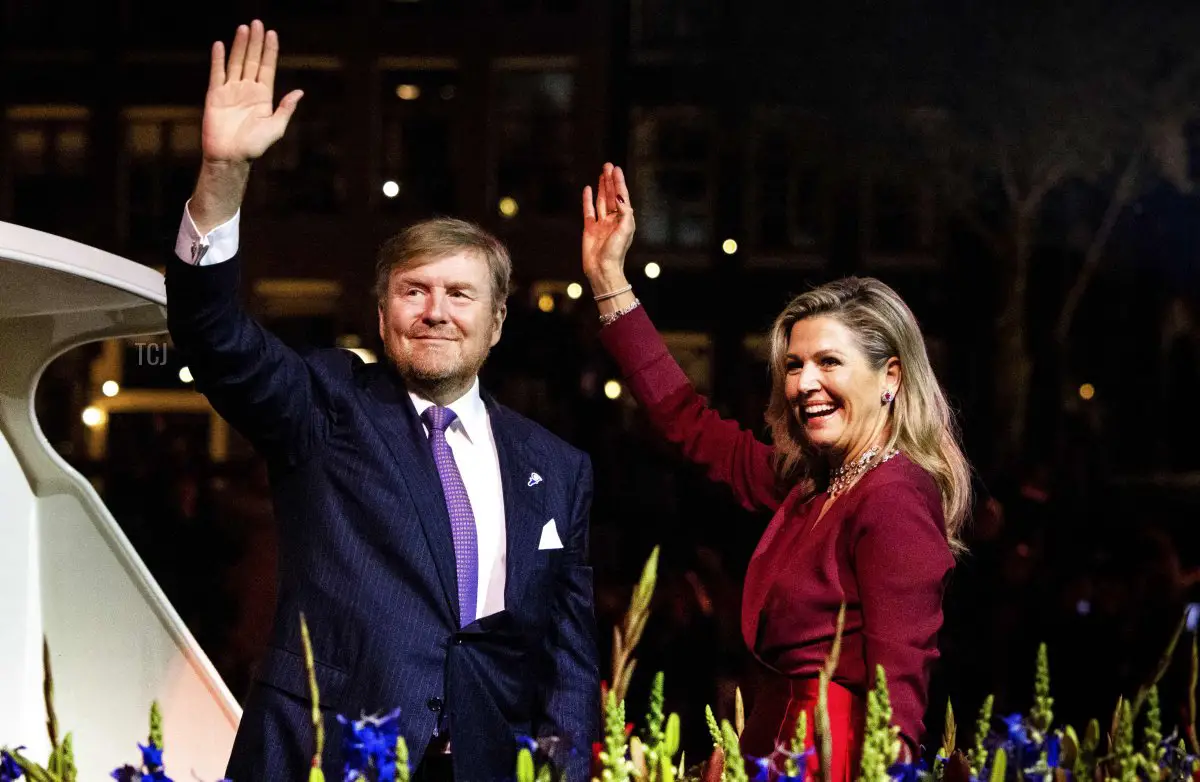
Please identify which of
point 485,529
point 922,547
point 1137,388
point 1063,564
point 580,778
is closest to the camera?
point 580,778

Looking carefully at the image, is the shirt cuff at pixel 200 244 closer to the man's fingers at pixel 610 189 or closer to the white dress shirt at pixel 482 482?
the white dress shirt at pixel 482 482

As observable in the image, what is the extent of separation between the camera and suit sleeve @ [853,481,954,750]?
2.03 meters

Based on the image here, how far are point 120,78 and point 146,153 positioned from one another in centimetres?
81

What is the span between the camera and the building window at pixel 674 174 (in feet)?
49.4

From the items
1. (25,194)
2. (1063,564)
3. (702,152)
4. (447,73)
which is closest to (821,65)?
(702,152)

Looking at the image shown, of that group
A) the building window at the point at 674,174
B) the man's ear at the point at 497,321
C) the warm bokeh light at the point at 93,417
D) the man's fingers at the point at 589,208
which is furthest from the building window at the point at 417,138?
the man's ear at the point at 497,321

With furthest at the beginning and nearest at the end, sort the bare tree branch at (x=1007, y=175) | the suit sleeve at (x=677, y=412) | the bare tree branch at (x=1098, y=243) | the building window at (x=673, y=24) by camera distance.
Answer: the building window at (x=673, y=24) → the bare tree branch at (x=1098, y=243) → the bare tree branch at (x=1007, y=175) → the suit sleeve at (x=677, y=412)

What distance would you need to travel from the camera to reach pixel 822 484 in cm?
240

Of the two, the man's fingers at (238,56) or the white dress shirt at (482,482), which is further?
the white dress shirt at (482,482)

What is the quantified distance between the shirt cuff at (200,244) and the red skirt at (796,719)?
92cm

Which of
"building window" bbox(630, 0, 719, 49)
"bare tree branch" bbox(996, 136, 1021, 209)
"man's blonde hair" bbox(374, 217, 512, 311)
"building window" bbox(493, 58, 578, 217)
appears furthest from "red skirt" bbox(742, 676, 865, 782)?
"building window" bbox(493, 58, 578, 217)

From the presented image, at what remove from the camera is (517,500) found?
7.59ft

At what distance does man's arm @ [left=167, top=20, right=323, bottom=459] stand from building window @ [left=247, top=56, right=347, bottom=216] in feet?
43.8

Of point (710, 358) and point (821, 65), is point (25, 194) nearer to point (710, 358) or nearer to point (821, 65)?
point (710, 358)
